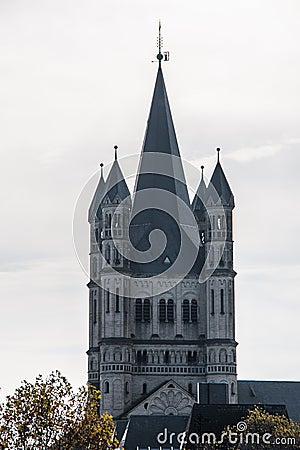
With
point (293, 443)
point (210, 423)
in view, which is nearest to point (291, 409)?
point (210, 423)

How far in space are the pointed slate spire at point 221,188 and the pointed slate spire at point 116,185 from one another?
27.4 ft

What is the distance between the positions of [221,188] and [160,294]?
12364 mm

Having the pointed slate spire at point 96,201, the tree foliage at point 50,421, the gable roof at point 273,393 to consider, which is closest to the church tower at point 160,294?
the pointed slate spire at point 96,201

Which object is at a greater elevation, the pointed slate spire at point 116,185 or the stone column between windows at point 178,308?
the pointed slate spire at point 116,185

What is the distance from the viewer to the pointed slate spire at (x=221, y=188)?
516 ft

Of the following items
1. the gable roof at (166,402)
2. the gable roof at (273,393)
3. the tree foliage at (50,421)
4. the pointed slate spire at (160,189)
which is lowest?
the tree foliage at (50,421)

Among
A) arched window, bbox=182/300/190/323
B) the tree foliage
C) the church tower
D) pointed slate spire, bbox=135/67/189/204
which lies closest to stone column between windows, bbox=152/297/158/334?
the church tower

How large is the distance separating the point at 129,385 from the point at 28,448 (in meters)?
79.4

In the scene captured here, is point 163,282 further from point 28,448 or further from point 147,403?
point 28,448

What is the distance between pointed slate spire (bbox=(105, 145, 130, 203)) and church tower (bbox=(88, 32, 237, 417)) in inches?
3.8

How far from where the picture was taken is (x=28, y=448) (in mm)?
72125

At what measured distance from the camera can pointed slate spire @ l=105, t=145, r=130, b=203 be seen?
15612 cm

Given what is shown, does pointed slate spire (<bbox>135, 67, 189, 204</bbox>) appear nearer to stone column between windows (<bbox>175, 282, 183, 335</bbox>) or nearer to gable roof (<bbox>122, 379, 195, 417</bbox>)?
stone column between windows (<bbox>175, 282, 183, 335</bbox>)

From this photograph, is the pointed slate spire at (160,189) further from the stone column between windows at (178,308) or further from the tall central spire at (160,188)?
the stone column between windows at (178,308)
